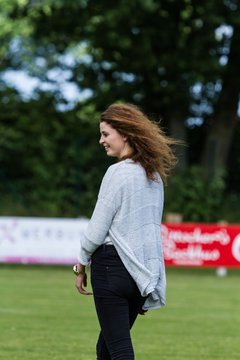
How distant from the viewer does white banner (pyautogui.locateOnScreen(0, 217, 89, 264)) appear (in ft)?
72.4

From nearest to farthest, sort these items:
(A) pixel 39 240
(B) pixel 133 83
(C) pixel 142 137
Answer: (C) pixel 142 137, (A) pixel 39 240, (B) pixel 133 83

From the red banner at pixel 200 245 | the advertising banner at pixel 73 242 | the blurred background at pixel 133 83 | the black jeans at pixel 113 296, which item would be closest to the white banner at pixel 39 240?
the advertising banner at pixel 73 242

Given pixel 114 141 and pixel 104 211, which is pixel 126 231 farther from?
pixel 114 141

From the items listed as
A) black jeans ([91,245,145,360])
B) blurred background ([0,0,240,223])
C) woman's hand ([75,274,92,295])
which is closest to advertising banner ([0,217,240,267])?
blurred background ([0,0,240,223])

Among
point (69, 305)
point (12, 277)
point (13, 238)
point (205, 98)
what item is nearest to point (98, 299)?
point (69, 305)

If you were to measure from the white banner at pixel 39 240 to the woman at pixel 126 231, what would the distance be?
16829 millimetres

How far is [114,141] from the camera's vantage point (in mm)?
5246

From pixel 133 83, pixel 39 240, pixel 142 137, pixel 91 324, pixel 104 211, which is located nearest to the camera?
pixel 104 211

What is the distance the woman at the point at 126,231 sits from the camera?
16.7 feet

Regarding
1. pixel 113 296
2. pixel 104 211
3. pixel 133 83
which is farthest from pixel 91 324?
pixel 133 83

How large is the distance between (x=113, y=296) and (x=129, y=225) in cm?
40

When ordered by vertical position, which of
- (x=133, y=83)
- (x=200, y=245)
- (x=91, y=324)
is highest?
(x=133, y=83)

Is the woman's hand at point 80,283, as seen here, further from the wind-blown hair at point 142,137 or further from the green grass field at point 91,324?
the green grass field at point 91,324

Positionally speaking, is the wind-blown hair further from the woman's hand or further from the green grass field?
the green grass field
